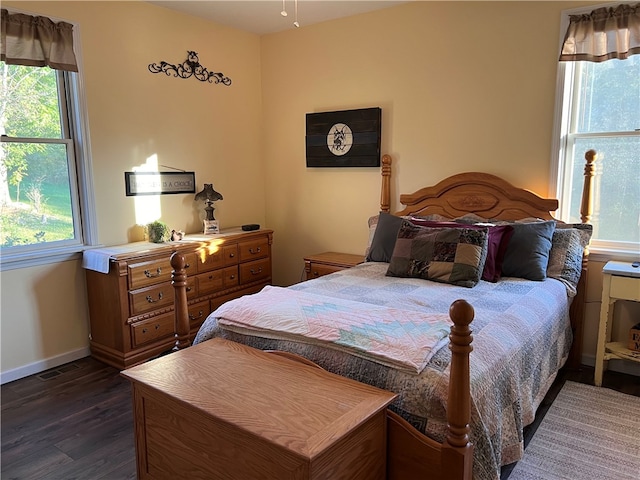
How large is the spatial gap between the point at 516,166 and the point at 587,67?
770mm

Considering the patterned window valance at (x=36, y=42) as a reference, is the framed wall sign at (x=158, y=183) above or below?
below

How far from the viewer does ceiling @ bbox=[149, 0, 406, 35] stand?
365cm

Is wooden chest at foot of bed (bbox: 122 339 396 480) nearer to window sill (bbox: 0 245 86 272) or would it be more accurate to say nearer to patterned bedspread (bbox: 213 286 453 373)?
patterned bedspread (bbox: 213 286 453 373)

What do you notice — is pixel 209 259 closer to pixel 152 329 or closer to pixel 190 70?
pixel 152 329

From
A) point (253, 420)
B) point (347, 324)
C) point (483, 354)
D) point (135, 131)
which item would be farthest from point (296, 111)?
point (253, 420)

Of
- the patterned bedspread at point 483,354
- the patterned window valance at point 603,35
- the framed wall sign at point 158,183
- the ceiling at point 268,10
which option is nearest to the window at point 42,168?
the framed wall sign at point 158,183

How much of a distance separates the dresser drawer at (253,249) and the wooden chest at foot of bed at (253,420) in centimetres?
207

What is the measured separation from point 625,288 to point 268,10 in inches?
130

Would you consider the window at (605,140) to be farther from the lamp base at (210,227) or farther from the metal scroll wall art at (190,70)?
the metal scroll wall art at (190,70)

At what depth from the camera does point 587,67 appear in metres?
3.13

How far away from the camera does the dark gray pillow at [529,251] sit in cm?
290

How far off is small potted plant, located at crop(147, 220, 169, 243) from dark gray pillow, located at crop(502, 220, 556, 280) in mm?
2476

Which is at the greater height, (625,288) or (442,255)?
(442,255)

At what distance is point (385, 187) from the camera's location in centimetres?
393
